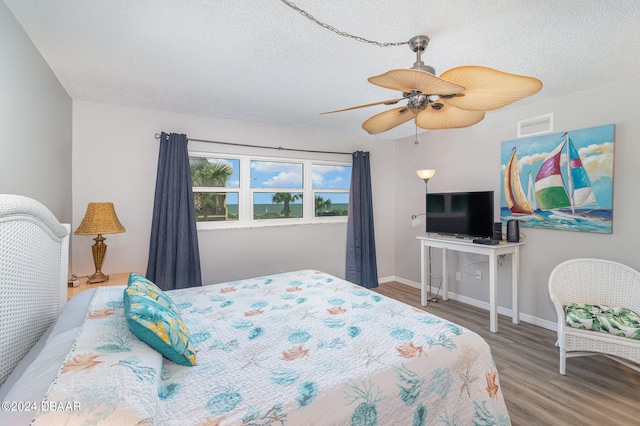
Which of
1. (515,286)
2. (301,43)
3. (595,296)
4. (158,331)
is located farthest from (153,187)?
(595,296)

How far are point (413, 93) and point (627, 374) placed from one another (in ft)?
8.86

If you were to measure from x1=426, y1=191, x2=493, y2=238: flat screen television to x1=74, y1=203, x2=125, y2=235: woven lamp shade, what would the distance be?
3.48 metres

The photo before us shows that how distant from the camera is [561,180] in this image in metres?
2.86

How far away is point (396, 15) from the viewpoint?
63.2 inches

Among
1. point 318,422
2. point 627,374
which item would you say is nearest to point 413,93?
point 318,422

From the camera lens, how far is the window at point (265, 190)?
359 centimetres

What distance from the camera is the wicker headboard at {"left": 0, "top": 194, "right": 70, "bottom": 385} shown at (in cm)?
108

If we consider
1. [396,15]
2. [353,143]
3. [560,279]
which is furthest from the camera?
[353,143]

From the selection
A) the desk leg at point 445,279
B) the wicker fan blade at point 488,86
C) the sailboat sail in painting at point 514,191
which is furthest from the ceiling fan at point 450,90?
the desk leg at point 445,279

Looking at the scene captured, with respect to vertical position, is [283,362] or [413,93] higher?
[413,93]

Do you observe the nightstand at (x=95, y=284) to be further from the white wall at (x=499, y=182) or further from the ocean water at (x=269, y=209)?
the white wall at (x=499, y=182)

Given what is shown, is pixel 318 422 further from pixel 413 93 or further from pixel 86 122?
pixel 86 122

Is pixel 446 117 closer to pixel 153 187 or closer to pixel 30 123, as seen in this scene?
pixel 30 123

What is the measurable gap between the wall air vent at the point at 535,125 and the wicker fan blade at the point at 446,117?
1714 mm
